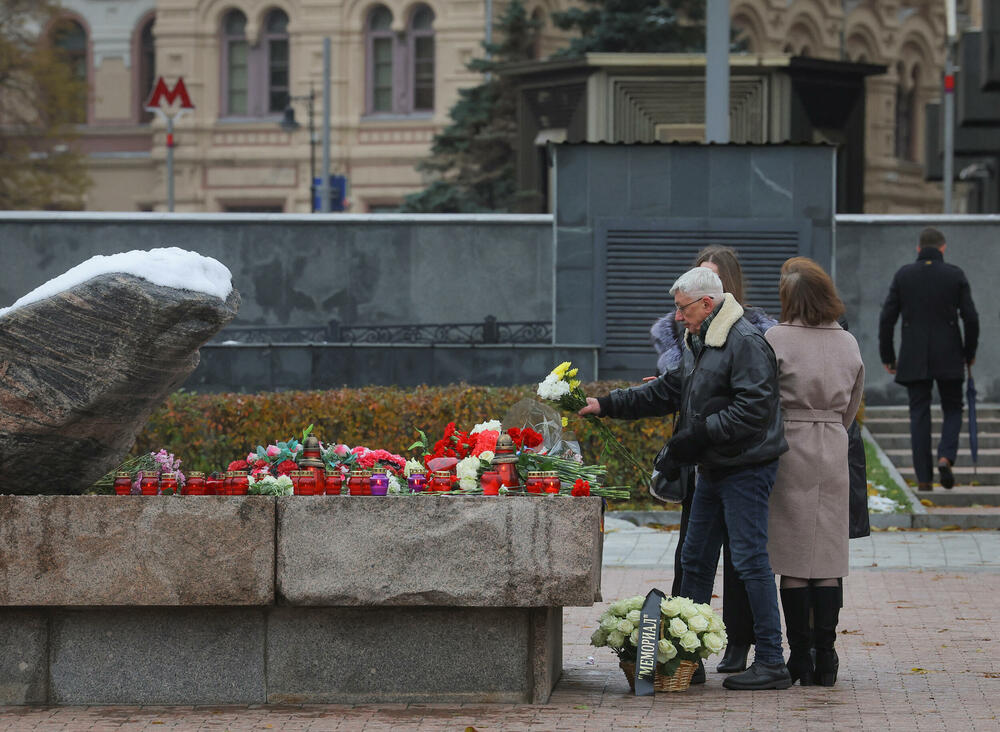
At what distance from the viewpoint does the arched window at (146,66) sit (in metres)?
52.5

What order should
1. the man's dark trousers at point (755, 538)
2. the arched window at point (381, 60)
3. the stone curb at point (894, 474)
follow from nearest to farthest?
the man's dark trousers at point (755, 538) < the stone curb at point (894, 474) < the arched window at point (381, 60)

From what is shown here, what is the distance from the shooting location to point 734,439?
7855 mm

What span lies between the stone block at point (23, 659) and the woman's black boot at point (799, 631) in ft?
10.2

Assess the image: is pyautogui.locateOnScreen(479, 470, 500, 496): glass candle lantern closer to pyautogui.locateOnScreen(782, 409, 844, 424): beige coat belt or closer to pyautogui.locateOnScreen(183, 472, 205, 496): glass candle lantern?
pyautogui.locateOnScreen(183, 472, 205, 496): glass candle lantern

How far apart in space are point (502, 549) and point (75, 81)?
132ft

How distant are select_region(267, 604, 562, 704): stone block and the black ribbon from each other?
0.42 meters

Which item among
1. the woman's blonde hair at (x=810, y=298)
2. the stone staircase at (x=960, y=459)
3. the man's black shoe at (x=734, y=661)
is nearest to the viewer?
the woman's blonde hair at (x=810, y=298)

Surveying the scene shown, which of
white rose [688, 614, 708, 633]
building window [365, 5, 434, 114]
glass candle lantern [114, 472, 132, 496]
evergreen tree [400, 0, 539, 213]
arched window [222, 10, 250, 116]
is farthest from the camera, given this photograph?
arched window [222, 10, 250, 116]

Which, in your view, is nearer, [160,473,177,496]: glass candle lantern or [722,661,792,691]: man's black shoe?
[160,473,177,496]: glass candle lantern

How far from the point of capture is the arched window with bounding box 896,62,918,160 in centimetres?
5769

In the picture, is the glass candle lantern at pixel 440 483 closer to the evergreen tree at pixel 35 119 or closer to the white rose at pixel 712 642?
the white rose at pixel 712 642

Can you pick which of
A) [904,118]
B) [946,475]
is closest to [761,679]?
[946,475]

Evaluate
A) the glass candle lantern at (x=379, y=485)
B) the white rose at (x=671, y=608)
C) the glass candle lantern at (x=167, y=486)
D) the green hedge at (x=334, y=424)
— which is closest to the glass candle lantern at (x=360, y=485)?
the glass candle lantern at (x=379, y=485)

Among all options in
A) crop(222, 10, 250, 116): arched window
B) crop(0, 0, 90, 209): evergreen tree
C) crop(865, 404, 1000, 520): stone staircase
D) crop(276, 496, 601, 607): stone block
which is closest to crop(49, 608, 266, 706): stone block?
crop(276, 496, 601, 607): stone block
